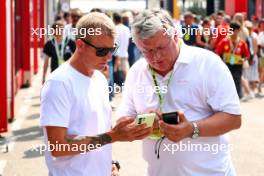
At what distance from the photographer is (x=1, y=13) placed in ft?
28.7

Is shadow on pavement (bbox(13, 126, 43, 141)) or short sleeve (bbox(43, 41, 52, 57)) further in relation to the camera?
short sleeve (bbox(43, 41, 52, 57))

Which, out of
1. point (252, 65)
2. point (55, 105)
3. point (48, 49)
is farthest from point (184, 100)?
point (252, 65)

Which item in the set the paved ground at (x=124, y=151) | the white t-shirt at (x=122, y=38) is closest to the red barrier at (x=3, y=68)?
the paved ground at (x=124, y=151)

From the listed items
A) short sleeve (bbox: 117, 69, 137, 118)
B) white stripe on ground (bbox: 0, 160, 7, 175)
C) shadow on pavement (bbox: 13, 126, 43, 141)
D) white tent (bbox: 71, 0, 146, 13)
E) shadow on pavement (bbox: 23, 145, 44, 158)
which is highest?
white tent (bbox: 71, 0, 146, 13)

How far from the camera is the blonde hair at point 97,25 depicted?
3025 mm

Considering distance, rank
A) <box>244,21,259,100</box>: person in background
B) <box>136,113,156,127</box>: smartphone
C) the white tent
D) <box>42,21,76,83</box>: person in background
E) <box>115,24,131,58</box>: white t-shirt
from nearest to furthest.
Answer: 1. <box>136,113,156,127</box>: smartphone
2. <box>42,21,76,83</box>: person in background
3. <box>115,24,131,58</box>: white t-shirt
4. <box>244,21,259,100</box>: person in background
5. the white tent

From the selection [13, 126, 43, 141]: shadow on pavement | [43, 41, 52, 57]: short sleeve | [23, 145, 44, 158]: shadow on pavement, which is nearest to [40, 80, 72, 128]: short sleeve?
[23, 145, 44, 158]: shadow on pavement

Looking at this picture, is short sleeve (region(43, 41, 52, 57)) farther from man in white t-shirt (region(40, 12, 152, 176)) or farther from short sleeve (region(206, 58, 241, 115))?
short sleeve (region(206, 58, 241, 115))

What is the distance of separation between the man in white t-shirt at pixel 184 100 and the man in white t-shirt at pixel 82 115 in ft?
0.63

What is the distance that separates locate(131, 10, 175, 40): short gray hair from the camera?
3066mm

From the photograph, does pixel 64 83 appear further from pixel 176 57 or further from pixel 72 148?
pixel 176 57

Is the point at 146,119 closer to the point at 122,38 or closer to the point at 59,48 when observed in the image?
the point at 59,48

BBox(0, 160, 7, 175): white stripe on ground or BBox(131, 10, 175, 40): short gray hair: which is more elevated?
BBox(131, 10, 175, 40): short gray hair

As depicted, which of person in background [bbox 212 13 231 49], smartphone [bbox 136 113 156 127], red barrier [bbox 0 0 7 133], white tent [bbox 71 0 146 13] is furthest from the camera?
white tent [bbox 71 0 146 13]
